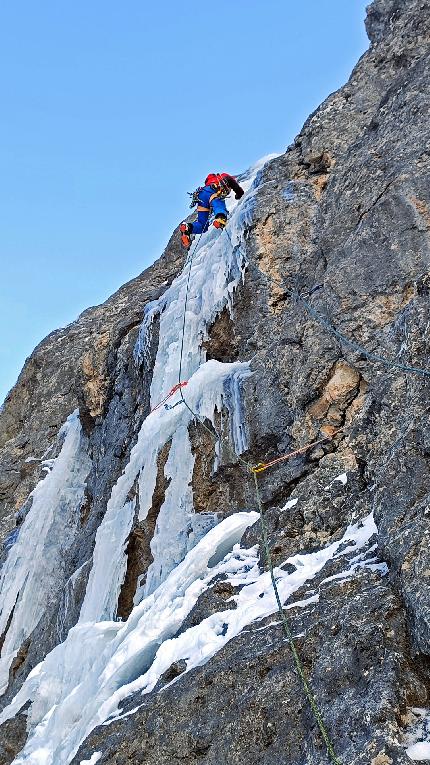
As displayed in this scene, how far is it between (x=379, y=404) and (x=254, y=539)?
5.40 feet

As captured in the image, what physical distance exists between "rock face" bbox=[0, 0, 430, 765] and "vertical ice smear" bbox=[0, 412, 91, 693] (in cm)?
27

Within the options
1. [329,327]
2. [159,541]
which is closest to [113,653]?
[159,541]

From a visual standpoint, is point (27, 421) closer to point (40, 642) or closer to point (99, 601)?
point (40, 642)

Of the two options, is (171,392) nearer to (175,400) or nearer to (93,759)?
(175,400)

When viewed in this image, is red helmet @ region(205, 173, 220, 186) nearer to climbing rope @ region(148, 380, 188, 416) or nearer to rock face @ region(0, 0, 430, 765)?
rock face @ region(0, 0, 430, 765)

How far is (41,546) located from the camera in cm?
1560

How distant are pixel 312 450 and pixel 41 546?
27.2ft

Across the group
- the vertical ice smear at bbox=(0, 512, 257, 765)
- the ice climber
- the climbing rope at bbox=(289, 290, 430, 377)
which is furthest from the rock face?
the ice climber

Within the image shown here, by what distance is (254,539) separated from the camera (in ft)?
24.4

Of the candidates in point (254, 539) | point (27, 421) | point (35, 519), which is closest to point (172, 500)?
point (254, 539)

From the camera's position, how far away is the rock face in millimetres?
4641

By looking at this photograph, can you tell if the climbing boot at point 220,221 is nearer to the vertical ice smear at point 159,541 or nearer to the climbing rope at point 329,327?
the vertical ice smear at point 159,541

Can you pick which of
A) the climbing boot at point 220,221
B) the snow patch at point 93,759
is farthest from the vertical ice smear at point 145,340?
the snow patch at point 93,759

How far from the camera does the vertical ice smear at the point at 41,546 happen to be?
14523mm
